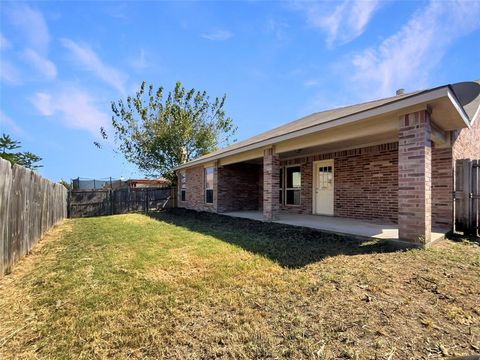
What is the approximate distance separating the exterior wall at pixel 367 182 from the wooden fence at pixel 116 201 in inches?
460

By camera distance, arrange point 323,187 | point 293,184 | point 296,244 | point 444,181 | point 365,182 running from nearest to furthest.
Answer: point 296,244 < point 444,181 < point 365,182 < point 323,187 < point 293,184

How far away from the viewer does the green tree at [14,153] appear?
12174 millimetres

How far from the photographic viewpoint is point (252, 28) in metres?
8.46

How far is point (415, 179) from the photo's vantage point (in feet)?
15.9

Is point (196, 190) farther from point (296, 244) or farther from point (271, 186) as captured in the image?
point (296, 244)

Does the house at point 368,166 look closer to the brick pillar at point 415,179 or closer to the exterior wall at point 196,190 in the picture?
the brick pillar at point 415,179

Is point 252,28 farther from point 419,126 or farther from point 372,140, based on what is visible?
point 419,126

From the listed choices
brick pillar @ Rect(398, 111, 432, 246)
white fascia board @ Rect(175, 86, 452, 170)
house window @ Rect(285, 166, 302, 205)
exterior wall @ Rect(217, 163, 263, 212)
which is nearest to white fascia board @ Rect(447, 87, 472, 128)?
white fascia board @ Rect(175, 86, 452, 170)

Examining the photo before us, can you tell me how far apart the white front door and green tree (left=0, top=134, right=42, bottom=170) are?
13649 mm

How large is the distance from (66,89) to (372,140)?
11267 mm

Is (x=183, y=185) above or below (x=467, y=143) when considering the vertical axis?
below

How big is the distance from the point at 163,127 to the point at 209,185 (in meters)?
7.97

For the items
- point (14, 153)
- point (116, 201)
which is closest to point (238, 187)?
point (116, 201)

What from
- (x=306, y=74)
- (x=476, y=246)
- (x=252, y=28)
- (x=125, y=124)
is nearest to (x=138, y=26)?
(x=252, y=28)
